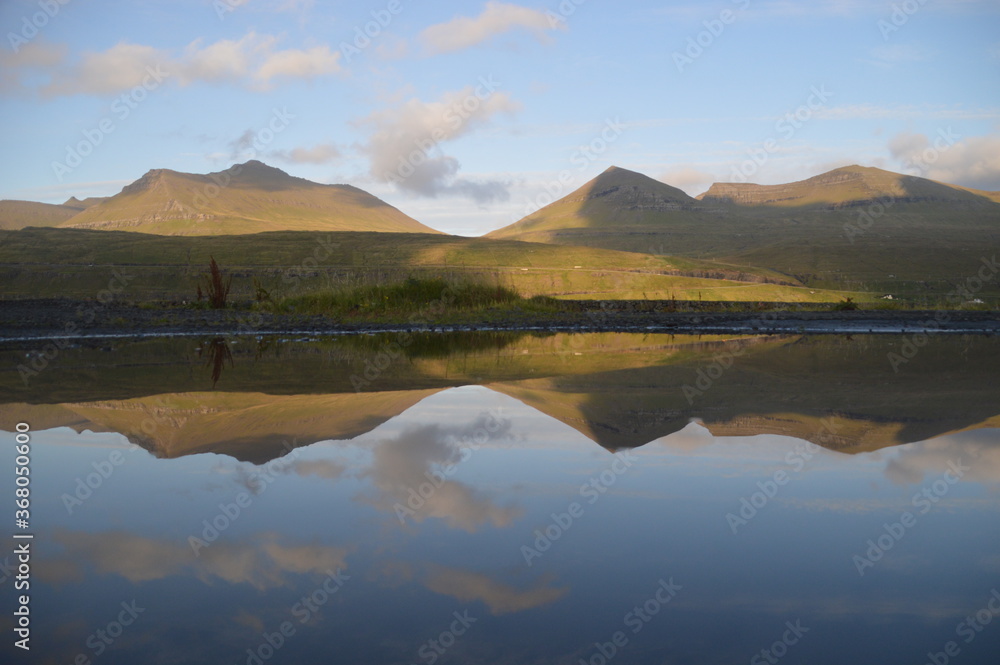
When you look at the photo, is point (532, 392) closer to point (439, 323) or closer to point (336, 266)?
point (439, 323)

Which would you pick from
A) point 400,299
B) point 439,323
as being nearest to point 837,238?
point 400,299

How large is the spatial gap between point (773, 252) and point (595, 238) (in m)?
63.3

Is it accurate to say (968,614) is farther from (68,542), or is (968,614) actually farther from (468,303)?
(468,303)

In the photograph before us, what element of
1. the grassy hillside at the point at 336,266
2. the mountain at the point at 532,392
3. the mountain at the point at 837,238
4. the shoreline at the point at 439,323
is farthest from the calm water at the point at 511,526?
the mountain at the point at 837,238

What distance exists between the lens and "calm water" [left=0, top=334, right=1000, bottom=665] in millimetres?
3457

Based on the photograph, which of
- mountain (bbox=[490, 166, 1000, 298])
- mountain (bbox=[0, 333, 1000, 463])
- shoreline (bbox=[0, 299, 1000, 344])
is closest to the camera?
mountain (bbox=[0, 333, 1000, 463])

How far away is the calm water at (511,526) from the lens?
11.3ft

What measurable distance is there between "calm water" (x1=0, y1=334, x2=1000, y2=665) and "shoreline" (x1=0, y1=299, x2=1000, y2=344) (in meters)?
12.8

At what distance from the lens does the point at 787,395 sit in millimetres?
9922

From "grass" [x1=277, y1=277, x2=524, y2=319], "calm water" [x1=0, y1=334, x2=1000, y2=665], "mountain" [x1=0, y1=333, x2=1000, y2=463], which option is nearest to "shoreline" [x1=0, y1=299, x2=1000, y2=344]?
"grass" [x1=277, y1=277, x2=524, y2=319]

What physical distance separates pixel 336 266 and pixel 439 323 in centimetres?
3752

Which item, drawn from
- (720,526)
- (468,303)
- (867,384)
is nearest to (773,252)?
(468,303)

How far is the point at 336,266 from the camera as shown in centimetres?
6000

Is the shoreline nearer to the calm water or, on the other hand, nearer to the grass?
the grass
